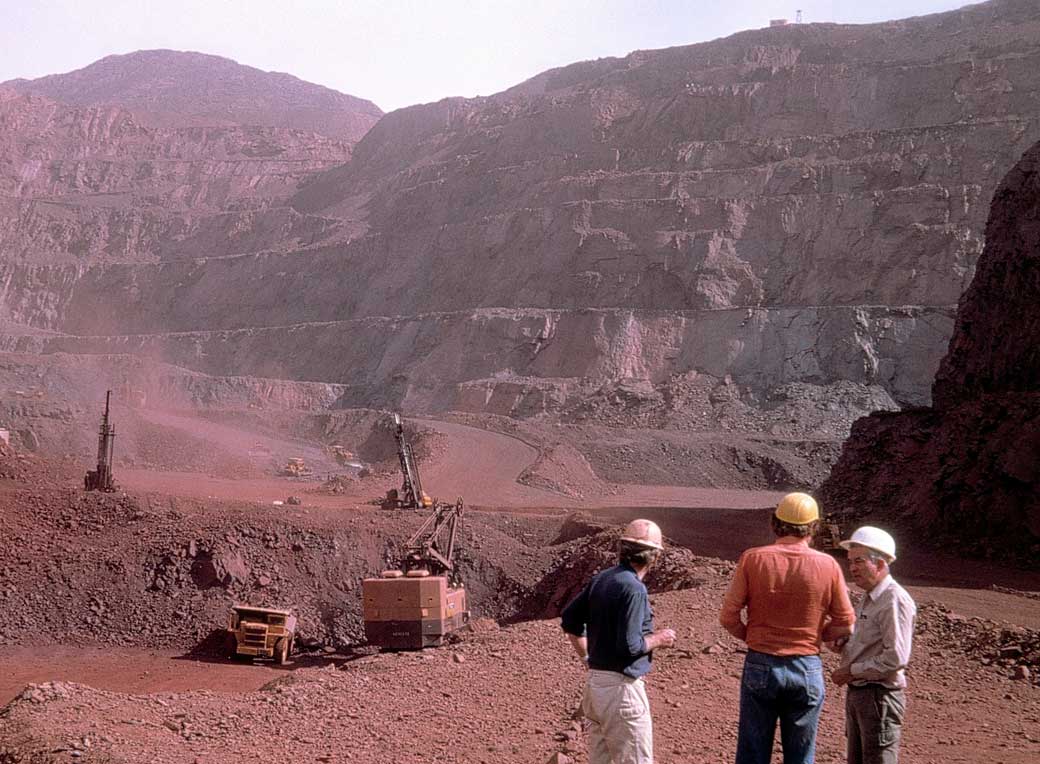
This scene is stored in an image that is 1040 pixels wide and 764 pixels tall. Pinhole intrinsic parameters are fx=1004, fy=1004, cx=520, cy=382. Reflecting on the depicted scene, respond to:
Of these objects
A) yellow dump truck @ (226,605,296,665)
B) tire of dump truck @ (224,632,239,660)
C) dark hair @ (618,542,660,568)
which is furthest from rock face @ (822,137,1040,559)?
dark hair @ (618,542,660,568)

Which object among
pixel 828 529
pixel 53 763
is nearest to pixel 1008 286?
pixel 828 529

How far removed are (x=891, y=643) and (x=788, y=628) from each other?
0.57 metres

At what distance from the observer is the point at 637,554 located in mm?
5324

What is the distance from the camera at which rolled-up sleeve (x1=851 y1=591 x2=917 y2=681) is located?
207 inches

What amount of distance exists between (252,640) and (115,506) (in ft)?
23.7

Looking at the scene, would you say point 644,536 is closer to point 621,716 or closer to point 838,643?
point 621,716

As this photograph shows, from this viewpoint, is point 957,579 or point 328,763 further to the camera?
point 957,579

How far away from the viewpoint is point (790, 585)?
17.1ft

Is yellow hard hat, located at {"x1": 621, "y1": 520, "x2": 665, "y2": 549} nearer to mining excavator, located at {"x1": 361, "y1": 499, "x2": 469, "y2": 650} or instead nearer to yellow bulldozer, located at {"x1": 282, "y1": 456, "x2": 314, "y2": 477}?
mining excavator, located at {"x1": 361, "y1": 499, "x2": 469, "y2": 650}

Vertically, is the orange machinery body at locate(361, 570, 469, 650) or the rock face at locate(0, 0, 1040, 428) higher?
the rock face at locate(0, 0, 1040, 428)

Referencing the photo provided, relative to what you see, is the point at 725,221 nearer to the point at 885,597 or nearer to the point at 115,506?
the point at 115,506

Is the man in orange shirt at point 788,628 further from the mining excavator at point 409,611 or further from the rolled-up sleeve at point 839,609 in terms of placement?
the mining excavator at point 409,611

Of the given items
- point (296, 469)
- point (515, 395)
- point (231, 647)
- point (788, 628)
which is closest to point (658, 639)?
point (788, 628)

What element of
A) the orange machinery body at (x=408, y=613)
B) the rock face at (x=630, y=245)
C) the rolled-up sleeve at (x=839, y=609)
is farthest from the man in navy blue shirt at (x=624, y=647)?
the rock face at (x=630, y=245)
